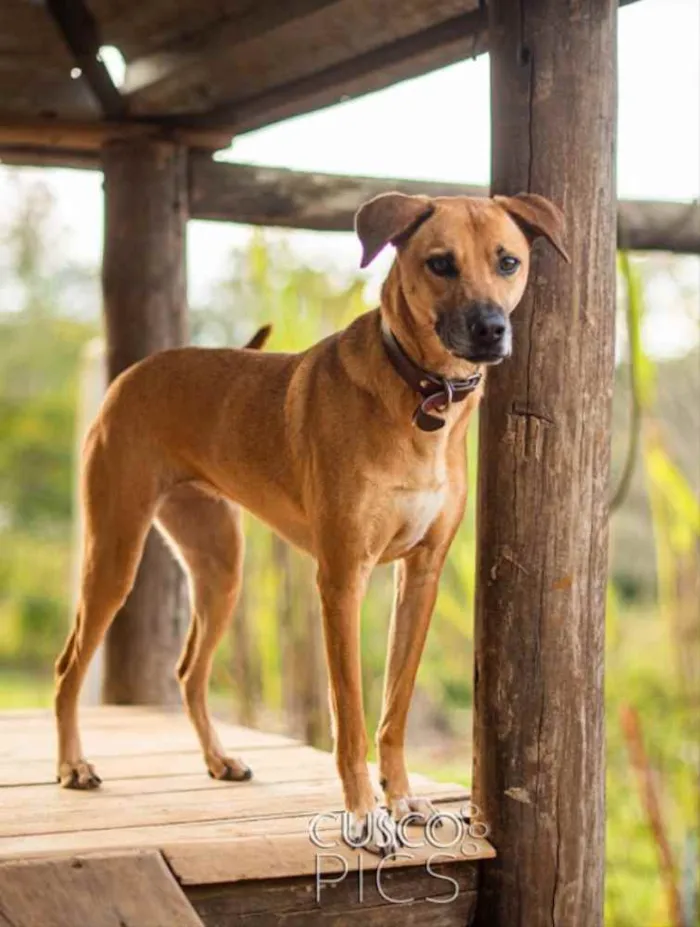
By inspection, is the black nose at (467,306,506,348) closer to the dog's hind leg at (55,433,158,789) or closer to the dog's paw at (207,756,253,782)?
the dog's hind leg at (55,433,158,789)

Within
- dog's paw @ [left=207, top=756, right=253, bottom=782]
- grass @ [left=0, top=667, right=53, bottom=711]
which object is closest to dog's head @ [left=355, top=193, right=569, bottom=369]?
dog's paw @ [left=207, top=756, right=253, bottom=782]

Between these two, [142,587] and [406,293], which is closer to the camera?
[406,293]

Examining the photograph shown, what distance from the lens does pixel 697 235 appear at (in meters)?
5.43

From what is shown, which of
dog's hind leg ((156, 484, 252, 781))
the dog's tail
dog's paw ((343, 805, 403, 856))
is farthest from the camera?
the dog's tail

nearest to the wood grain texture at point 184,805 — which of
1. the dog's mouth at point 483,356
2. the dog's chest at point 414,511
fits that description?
the dog's chest at point 414,511

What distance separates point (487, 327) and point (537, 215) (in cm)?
37

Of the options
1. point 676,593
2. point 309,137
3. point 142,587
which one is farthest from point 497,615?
point 309,137

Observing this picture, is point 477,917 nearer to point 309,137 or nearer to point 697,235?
point 697,235

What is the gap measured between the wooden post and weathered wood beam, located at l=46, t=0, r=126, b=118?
184 mm

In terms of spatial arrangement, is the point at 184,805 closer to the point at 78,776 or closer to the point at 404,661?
the point at 78,776

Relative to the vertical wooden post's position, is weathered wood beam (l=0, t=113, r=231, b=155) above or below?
above

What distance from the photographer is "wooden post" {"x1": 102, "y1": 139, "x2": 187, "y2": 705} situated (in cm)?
520

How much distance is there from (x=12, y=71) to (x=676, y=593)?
3731 mm

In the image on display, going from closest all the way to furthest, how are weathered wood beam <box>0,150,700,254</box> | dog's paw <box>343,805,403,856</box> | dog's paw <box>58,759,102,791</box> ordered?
dog's paw <box>343,805,403,856</box>
dog's paw <box>58,759,102,791</box>
weathered wood beam <box>0,150,700,254</box>
